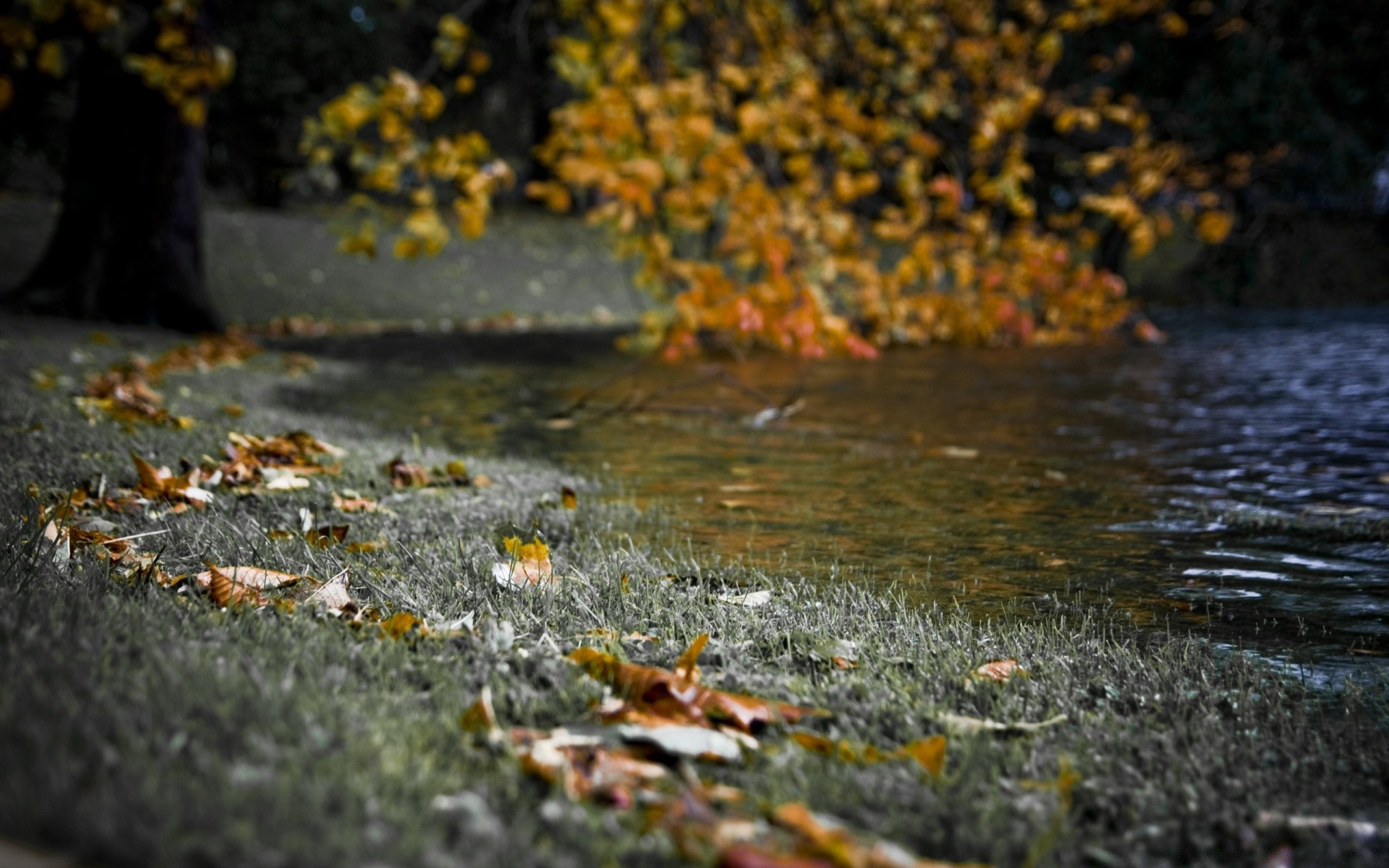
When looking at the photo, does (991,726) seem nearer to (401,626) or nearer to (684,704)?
(684,704)

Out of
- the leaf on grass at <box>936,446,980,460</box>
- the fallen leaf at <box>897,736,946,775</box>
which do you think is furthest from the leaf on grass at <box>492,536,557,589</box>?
the leaf on grass at <box>936,446,980,460</box>

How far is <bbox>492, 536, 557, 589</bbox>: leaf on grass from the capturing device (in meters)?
2.61

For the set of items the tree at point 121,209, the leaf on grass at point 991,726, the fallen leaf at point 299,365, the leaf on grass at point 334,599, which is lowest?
the fallen leaf at point 299,365

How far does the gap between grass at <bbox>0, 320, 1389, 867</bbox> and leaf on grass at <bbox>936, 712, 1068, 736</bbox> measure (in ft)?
0.08

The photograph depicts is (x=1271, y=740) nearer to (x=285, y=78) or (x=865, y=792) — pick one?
(x=865, y=792)

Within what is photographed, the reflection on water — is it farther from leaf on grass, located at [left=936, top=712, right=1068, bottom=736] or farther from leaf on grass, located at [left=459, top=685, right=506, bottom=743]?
leaf on grass, located at [left=459, top=685, right=506, bottom=743]

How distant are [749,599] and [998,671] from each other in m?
0.64

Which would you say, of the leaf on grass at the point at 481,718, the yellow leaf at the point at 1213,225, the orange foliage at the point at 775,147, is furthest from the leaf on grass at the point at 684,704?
the yellow leaf at the point at 1213,225

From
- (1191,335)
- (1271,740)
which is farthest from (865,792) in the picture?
(1191,335)

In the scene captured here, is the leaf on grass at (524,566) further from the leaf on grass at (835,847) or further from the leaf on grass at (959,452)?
the leaf on grass at (959,452)

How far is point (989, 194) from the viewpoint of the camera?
6105 millimetres

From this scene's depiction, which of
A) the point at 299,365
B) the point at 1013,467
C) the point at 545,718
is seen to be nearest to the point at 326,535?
the point at 545,718

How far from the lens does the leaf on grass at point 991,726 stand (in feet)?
6.16

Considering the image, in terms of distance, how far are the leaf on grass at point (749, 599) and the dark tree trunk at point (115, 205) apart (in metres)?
9.95
